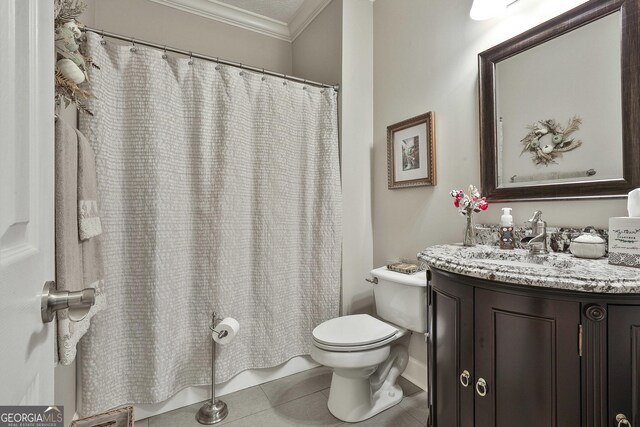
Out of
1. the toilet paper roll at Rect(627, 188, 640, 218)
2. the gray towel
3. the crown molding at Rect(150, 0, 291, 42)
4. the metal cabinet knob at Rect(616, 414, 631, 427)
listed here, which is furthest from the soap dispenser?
the crown molding at Rect(150, 0, 291, 42)

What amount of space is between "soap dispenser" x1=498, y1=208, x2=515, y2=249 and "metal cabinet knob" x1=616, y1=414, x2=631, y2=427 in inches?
26.4

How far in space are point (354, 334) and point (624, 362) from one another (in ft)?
3.50

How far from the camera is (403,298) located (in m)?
1.62

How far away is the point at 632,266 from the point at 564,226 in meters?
0.38

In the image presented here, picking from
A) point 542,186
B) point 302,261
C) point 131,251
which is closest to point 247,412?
point 302,261

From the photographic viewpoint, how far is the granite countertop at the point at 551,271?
0.74m

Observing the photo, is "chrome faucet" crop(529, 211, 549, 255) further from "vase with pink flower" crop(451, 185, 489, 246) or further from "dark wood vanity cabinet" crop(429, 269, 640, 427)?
"dark wood vanity cabinet" crop(429, 269, 640, 427)

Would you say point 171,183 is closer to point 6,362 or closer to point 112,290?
point 112,290

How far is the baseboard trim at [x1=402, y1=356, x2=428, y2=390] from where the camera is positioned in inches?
72.1

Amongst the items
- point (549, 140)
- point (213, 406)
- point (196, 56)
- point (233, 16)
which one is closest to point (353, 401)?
point (213, 406)

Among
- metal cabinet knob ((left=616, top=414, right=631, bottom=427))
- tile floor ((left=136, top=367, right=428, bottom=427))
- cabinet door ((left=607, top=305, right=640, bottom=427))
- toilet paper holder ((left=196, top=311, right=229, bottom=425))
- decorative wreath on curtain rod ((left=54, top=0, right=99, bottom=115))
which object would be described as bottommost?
tile floor ((left=136, top=367, right=428, bottom=427))

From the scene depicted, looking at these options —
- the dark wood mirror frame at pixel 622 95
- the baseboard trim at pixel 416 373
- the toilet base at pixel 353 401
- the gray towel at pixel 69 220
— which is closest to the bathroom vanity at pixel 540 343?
Answer: the dark wood mirror frame at pixel 622 95

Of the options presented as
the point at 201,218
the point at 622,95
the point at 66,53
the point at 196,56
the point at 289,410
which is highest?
the point at 196,56

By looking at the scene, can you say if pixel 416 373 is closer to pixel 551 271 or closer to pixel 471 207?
pixel 471 207
